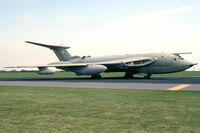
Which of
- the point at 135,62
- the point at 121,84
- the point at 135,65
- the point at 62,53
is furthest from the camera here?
the point at 62,53

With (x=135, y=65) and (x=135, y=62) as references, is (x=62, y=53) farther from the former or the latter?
(x=135, y=65)

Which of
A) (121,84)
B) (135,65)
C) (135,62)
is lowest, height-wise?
(121,84)

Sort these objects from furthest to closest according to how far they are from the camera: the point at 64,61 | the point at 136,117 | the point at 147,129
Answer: the point at 64,61
the point at 136,117
the point at 147,129

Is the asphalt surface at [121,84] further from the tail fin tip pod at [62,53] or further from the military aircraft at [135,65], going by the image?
the tail fin tip pod at [62,53]

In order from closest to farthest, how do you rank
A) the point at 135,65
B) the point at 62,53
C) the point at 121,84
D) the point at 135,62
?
the point at 121,84 < the point at 135,65 < the point at 135,62 < the point at 62,53

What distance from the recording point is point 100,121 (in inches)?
221

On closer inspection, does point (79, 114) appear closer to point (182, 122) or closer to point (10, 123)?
point (10, 123)

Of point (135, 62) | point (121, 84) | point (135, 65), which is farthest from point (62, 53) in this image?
point (121, 84)

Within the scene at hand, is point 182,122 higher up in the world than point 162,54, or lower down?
lower down

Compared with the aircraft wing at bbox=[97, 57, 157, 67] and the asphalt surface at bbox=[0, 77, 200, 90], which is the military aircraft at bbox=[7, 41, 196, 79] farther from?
the asphalt surface at bbox=[0, 77, 200, 90]

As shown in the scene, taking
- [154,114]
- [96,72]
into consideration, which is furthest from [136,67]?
[154,114]

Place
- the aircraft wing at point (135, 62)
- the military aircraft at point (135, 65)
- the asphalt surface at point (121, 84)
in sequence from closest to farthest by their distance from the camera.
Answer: the asphalt surface at point (121, 84), the military aircraft at point (135, 65), the aircraft wing at point (135, 62)

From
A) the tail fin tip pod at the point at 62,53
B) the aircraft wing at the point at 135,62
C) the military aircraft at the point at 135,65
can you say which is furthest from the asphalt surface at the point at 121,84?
the tail fin tip pod at the point at 62,53

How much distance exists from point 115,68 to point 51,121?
2757 centimetres
